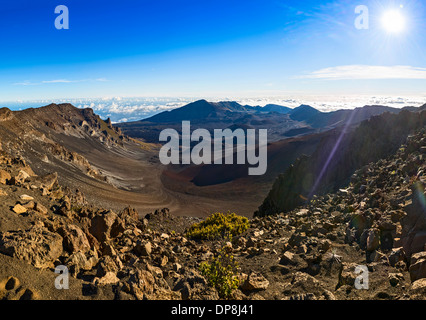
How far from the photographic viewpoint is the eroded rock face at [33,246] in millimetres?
5070

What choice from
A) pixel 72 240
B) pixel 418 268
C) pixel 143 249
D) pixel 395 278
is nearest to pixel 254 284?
pixel 395 278

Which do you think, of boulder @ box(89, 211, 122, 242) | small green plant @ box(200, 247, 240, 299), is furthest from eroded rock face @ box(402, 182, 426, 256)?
boulder @ box(89, 211, 122, 242)

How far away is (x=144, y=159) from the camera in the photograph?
325 feet

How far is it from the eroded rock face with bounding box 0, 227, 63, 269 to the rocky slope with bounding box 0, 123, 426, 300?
19mm

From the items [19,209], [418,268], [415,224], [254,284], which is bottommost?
[254,284]

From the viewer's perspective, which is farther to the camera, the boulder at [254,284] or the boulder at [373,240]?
the boulder at [373,240]

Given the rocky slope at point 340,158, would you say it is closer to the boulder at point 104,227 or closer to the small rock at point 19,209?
the boulder at point 104,227

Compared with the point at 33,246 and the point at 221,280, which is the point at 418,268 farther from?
the point at 33,246

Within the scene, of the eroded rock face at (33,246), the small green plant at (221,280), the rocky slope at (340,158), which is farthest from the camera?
the rocky slope at (340,158)

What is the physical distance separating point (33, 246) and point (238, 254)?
7.05 meters

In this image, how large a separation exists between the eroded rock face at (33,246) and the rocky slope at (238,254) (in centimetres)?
2

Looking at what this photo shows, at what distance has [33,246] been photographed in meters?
5.34

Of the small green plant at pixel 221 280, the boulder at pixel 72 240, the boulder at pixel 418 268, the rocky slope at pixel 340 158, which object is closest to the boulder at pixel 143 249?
the boulder at pixel 72 240
